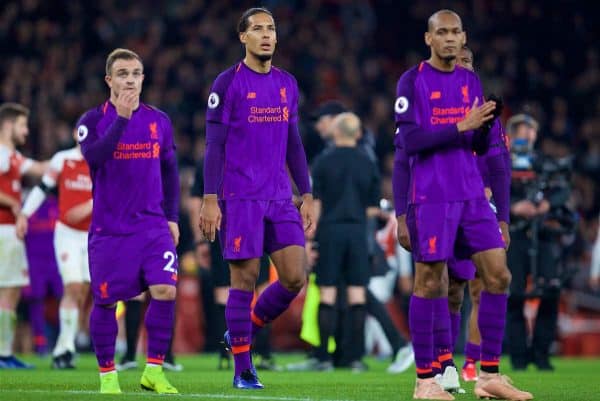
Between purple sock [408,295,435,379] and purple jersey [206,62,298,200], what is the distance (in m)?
1.42

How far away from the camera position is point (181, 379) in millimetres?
11414

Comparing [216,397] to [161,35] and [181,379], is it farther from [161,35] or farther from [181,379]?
Answer: [161,35]

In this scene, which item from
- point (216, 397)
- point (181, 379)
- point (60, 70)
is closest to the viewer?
point (216, 397)

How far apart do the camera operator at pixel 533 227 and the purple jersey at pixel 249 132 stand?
463 cm

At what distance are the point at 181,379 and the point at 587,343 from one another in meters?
10.1

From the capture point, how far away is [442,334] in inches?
377

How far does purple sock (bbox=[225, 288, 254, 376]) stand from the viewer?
9.55 metres

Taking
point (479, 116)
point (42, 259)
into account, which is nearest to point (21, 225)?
point (42, 259)

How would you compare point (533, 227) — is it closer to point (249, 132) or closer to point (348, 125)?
point (348, 125)

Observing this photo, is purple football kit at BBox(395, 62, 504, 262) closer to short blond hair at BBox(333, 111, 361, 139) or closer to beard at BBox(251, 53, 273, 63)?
beard at BBox(251, 53, 273, 63)

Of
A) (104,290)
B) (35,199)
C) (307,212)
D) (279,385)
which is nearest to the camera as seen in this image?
(104,290)

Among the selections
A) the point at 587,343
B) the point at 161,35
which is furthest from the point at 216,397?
the point at 161,35

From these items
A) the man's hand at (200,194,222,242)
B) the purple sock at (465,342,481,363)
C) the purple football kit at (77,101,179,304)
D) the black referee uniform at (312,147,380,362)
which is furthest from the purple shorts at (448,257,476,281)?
the black referee uniform at (312,147,380,362)

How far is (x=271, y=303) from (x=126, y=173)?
1.49 meters
